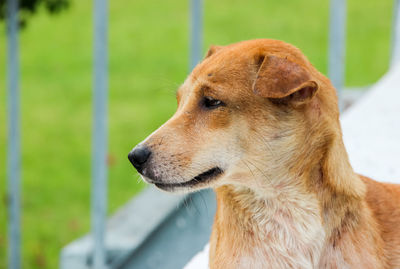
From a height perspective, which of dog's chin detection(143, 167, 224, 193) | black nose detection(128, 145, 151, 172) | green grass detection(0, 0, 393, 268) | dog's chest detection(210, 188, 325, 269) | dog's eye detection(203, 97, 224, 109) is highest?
dog's eye detection(203, 97, 224, 109)

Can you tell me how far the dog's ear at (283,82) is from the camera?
80.7 inches

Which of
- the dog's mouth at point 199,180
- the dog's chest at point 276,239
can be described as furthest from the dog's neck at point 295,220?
the dog's mouth at point 199,180

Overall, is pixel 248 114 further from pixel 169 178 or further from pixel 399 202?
pixel 399 202

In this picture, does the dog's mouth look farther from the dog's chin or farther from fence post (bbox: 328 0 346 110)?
fence post (bbox: 328 0 346 110)

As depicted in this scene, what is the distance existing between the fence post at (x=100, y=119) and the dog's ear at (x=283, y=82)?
7.19ft

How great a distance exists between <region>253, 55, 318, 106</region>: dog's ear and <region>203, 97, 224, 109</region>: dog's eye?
136mm

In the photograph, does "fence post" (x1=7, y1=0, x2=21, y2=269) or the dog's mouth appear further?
"fence post" (x1=7, y1=0, x2=21, y2=269)

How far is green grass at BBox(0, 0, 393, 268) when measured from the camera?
25.2 ft

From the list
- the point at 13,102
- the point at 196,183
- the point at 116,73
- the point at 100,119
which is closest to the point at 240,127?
the point at 196,183

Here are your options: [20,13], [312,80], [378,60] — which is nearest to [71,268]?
[20,13]

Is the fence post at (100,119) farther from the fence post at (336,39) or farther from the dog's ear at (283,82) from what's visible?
the dog's ear at (283,82)

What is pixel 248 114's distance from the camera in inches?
84.5

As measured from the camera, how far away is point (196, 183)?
216cm

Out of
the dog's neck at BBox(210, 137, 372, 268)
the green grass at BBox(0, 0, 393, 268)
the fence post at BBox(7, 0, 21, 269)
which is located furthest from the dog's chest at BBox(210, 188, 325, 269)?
the green grass at BBox(0, 0, 393, 268)
